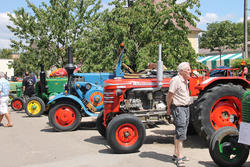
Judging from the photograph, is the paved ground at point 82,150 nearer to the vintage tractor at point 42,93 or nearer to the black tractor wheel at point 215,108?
the black tractor wheel at point 215,108

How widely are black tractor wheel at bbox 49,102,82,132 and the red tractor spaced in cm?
206

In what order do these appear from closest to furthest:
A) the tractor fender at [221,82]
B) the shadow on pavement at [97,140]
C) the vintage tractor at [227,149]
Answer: the vintage tractor at [227,149] → the tractor fender at [221,82] → the shadow on pavement at [97,140]

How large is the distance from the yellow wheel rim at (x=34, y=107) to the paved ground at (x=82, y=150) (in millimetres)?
2983

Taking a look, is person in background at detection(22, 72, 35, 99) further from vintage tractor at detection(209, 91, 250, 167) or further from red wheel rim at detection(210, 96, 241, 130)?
vintage tractor at detection(209, 91, 250, 167)

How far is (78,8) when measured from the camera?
72.2 ft

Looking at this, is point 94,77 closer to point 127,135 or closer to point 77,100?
point 77,100

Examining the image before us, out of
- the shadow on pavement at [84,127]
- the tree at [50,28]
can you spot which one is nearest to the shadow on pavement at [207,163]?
the shadow on pavement at [84,127]

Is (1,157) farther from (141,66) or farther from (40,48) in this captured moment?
(40,48)

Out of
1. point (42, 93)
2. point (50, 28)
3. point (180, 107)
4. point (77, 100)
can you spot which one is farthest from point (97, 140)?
point (50, 28)

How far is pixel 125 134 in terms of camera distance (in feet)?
20.4

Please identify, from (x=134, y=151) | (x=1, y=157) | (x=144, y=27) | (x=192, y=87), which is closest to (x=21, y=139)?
(x=1, y=157)

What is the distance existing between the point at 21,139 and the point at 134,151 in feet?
10.6

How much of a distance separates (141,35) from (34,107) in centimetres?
553

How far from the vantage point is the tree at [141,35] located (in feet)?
45.8
